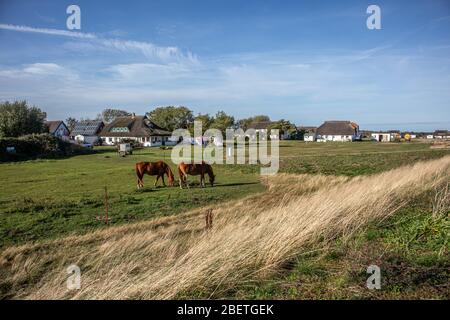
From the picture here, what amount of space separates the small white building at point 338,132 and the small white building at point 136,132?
41011 mm

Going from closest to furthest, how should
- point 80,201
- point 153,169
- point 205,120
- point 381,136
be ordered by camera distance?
1. point 80,201
2. point 153,169
3. point 205,120
4. point 381,136

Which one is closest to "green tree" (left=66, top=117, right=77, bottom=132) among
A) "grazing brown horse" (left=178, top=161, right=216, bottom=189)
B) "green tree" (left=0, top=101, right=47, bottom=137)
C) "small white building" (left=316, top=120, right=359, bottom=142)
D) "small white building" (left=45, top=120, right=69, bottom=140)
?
"small white building" (left=45, top=120, right=69, bottom=140)

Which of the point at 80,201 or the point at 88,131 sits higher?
the point at 88,131

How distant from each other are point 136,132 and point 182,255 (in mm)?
69242

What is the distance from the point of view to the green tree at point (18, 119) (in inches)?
2009

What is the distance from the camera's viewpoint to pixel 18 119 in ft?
171

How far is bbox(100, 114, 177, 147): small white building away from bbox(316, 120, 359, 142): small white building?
4101cm

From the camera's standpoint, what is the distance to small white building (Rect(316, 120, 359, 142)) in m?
88.5

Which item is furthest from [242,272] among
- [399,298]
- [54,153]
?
[54,153]

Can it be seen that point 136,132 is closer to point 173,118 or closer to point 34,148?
point 173,118

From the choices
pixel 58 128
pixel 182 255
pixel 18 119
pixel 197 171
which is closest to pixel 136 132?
pixel 58 128
